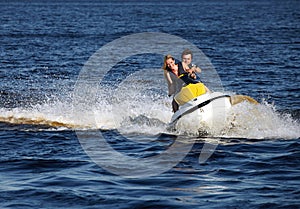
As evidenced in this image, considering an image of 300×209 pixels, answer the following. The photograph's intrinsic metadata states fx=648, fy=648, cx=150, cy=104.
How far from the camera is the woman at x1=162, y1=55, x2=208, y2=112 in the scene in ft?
49.5

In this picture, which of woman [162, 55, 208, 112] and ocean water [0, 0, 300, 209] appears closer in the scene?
ocean water [0, 0, 300, 209]

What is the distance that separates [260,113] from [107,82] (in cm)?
1105

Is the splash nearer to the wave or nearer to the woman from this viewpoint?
the wave

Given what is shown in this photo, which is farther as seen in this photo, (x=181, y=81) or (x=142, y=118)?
(x=142, y=118)

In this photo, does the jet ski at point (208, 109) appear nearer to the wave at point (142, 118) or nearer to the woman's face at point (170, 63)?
the wave at point (142, 118)

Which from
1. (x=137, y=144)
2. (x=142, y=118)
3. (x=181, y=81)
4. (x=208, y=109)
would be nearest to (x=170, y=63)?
(x=181, y=81)

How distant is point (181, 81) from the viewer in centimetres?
1530

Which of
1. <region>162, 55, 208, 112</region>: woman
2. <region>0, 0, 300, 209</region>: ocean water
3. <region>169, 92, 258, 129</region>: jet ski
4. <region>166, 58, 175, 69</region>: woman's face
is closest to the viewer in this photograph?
<region>0, 0, 300, 209</region>: ocean water

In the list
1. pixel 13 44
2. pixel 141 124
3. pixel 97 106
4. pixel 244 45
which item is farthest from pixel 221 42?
pixel 141 124

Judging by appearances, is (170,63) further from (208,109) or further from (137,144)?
(137,144)

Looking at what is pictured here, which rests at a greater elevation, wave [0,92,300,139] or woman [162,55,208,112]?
woman [162,55,208,112]

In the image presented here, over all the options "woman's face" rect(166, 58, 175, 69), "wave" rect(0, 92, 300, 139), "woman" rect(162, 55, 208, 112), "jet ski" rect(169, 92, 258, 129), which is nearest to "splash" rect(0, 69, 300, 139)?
"wave" rect(0, 92, 300, 139)

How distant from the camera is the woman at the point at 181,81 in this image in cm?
1508

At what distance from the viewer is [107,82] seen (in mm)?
25828
